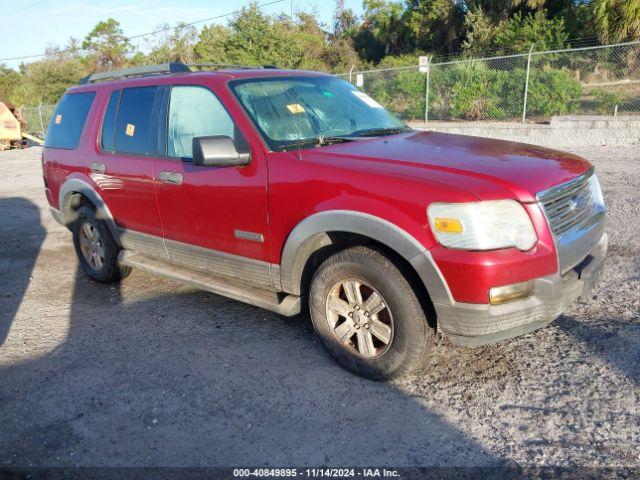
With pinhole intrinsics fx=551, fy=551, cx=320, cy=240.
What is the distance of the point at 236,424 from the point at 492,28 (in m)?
28.9

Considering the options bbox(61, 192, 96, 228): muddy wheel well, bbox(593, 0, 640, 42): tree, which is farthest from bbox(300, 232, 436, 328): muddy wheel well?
bbox(593, 0, 640, 42): tree

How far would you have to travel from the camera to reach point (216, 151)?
142 inches

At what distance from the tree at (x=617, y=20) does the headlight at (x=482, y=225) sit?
20248 mm

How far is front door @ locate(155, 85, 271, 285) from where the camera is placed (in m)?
3.83

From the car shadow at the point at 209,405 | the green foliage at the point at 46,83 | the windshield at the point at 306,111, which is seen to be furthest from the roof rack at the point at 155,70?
the green foliage at the point at 46,83

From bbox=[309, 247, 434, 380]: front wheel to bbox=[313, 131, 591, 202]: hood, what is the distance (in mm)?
570

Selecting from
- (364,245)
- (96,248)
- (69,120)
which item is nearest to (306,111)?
(364,245)

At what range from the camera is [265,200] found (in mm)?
3715

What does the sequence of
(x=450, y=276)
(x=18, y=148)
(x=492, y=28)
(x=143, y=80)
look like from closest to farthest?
(x=450, y=276) < (x=143, y=80) < (x=18, y=148) < (x=492, y=28)

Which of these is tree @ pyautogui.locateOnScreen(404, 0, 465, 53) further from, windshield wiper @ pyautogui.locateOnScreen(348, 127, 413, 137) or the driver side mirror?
the driver side mirror

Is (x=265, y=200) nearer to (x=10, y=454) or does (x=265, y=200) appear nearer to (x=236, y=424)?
(x=236, y=424)

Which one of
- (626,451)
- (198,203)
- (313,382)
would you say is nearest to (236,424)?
(313,382)

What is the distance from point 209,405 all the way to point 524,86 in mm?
14168

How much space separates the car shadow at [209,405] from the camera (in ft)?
9.44
